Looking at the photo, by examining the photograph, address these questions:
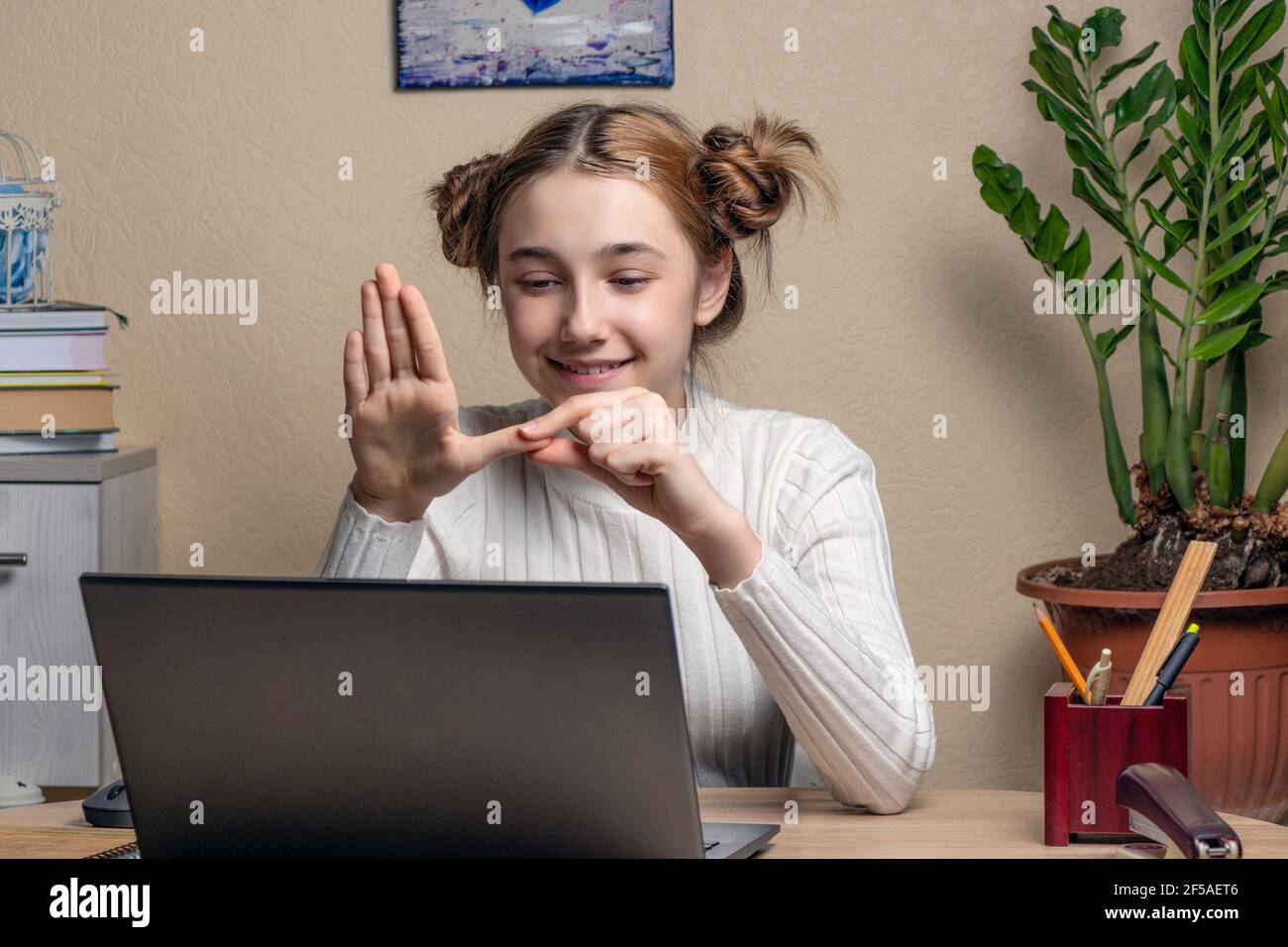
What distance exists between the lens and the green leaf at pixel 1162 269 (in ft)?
6.32

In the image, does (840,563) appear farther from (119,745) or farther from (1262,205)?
(1262,205)

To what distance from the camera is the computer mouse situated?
1000 mm

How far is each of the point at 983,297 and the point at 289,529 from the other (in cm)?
116

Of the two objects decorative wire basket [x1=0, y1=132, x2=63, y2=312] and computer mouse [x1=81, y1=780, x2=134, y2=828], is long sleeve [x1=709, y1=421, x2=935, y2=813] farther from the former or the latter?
decorative wire basket [x1=0, y1=132, x2=63, y2=312]

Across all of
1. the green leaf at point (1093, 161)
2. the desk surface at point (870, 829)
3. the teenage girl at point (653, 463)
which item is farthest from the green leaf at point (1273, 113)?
the desk surface at point (870, 829)

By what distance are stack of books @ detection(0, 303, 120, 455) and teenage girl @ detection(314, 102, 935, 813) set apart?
2.26ft

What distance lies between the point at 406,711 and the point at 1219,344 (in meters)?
1.55

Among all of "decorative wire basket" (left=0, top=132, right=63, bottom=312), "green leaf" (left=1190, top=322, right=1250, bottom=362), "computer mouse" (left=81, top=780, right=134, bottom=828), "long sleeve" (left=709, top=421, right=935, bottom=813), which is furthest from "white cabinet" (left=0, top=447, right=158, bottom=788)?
"green leaf" (left=1190, top=322, right=1250, bottom=362)

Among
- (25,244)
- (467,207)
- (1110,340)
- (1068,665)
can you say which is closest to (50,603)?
(25,244)

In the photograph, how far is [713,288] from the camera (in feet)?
4.87

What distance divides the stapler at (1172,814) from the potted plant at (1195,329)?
1125mm

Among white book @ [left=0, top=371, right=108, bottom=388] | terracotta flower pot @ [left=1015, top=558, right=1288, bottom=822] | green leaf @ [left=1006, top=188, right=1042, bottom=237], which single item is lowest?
terracotta flower pot @ [left=1015, top=558, right=1288, bottom=822]

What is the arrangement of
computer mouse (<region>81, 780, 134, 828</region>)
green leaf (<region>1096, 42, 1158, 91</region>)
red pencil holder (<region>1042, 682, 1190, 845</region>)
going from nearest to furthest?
red pencil holder (<region>1042, 682, 1190, 845</region>) < computer mouse (<region>81, 780, 134, 828</region>) < green leaf (<region>1096, 42, 1158, 91</region>)

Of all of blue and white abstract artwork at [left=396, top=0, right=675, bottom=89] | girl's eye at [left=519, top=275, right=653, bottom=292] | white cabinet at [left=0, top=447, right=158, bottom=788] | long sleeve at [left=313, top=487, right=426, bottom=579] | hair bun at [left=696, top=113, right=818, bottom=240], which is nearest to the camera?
long sleeve at [left=313, top=487, right=426, bottom=579]
